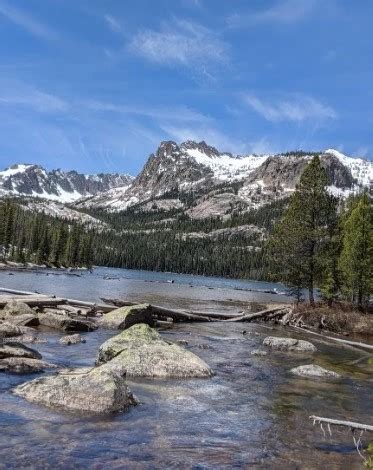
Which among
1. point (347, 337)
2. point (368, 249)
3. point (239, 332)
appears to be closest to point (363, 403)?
point (239, 332)

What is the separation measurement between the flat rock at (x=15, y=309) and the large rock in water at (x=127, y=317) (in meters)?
4.68

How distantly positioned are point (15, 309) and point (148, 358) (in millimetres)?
14935

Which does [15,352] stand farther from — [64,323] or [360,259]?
[360,259]

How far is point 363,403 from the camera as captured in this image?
54.8ft

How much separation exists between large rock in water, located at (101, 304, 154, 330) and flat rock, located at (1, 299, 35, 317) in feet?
15.4

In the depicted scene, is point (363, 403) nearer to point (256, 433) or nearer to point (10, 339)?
point (256, 433)

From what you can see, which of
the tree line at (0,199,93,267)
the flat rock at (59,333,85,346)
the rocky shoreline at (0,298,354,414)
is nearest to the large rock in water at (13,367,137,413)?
the rocky shoreline at (0,298,354,414)

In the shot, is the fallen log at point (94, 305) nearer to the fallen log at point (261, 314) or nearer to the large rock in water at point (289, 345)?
the fallen log at point (261, 314)

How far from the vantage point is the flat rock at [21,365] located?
17.1 meters

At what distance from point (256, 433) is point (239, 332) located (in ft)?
74.6

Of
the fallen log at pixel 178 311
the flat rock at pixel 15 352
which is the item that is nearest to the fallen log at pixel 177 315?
the fallen log at pixel 178 311

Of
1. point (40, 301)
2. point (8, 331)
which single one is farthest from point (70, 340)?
point (40, 301)

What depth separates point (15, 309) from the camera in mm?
30938

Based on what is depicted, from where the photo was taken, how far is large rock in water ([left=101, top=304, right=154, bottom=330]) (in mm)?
31234
